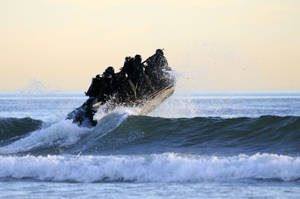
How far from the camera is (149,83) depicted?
21969 millimetres

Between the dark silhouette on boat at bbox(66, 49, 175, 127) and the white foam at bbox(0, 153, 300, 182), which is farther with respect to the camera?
the dark silhouette on boat at bbox(66, 49, 175, 127)

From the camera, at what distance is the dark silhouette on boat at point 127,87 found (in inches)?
846

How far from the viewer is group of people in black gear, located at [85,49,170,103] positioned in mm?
21453

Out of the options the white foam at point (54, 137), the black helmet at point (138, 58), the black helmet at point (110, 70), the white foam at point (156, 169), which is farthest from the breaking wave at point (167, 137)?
the white foam at point (156, 169)

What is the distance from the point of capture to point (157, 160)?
15289 millimetres

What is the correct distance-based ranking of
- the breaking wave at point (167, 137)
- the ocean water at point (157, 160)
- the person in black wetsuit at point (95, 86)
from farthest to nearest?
the person in black wetsuit at point (95, 86) < the breaking wave at point (167, 137) < the ocean water at point (157, 160)

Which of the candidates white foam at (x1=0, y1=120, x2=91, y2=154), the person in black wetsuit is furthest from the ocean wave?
the person in black wetsuit

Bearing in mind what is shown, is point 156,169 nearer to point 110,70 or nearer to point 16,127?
point 110,70

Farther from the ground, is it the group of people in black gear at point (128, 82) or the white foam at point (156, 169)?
the group of people in black gear at point (128, 82)

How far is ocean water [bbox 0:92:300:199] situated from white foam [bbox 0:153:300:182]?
0.02 meters

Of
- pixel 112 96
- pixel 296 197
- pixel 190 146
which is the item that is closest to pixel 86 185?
pixel 296 197

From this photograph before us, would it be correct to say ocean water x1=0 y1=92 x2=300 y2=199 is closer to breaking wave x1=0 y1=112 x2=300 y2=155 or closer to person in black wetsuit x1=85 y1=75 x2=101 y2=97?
breaking wave x1=0 y1=112 x2=300 y2=155

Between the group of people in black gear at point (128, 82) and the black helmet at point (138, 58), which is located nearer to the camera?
the group of people in black gear at point (128, 82)

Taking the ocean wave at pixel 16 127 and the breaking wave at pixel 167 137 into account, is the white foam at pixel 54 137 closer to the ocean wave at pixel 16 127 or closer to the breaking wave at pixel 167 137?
the breaking wave at pixel 167 137
